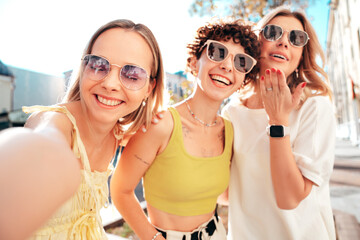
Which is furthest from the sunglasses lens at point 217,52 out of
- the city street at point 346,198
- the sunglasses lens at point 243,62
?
the city street at point 346,198

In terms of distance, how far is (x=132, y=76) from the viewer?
1.38 metres

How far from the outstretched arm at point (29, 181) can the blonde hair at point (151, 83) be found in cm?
95

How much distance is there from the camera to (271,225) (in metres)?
1.79

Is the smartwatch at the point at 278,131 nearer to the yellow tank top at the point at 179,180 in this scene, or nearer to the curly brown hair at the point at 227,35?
the yellow tank top at the point at 179,180

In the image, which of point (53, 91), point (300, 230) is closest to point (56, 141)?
point (300, 230)

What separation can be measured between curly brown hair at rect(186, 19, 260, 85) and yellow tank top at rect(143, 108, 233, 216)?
0.67m

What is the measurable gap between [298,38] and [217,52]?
30.3 inches

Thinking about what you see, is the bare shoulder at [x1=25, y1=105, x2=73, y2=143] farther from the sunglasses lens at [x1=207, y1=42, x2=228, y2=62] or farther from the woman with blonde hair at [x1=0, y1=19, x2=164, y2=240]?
the sunglasses lens at [x1=207, y1=42, x2=228, y2=62]

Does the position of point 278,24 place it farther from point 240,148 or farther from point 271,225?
point 271,225

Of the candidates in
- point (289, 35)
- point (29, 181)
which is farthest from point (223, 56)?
point (29, 181)

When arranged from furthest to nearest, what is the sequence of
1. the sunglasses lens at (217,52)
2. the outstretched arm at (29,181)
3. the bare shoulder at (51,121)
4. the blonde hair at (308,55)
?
the blonde hair at (308,55) < the sunglasses lens at (217,52) < the bare shoulder at (51,121) < the outstretched arm at (29,181)

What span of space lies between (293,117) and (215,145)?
643 mm

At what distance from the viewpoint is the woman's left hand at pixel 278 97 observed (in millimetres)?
1650

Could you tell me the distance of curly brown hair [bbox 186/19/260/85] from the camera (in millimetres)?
1852
